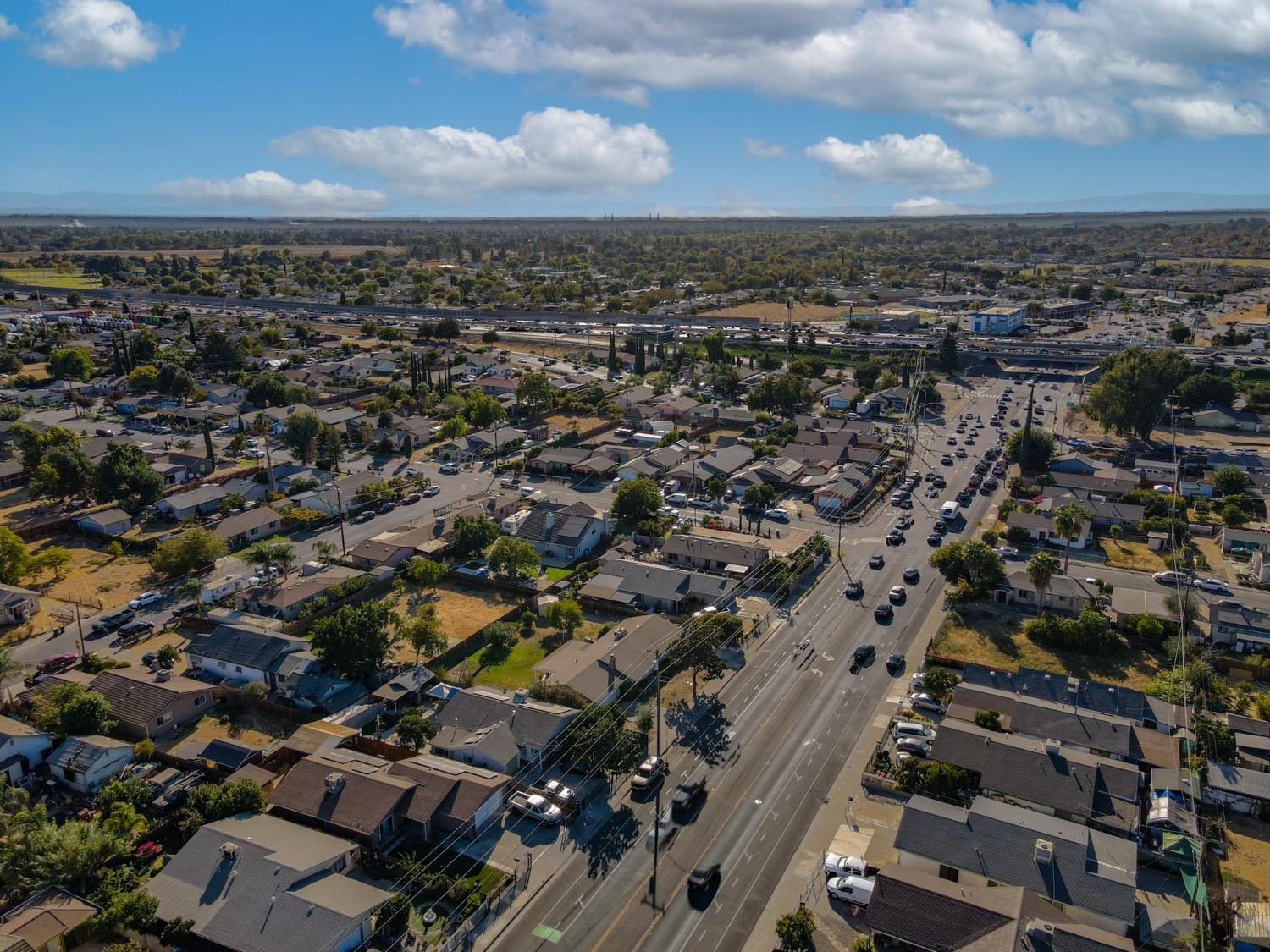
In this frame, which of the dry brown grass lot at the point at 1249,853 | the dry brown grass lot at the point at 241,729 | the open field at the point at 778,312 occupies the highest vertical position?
the open field at the point at 778,312

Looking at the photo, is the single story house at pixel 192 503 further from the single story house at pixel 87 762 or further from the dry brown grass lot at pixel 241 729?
the single story house at pixel 87 762

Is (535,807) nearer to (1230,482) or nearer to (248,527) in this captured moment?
(248,527)

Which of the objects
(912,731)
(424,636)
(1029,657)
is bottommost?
(1029,657)

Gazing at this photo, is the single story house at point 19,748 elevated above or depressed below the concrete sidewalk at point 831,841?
above

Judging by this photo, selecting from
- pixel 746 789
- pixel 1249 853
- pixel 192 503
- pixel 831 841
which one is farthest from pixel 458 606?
pixel 1249 853

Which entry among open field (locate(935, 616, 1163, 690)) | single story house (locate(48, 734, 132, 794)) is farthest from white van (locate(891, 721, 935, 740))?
single story house (locate(48, 734, 132, 794))

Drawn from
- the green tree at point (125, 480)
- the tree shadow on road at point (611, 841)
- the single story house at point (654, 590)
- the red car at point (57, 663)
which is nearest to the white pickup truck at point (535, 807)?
the tree shadow on road at point (611, 841)
